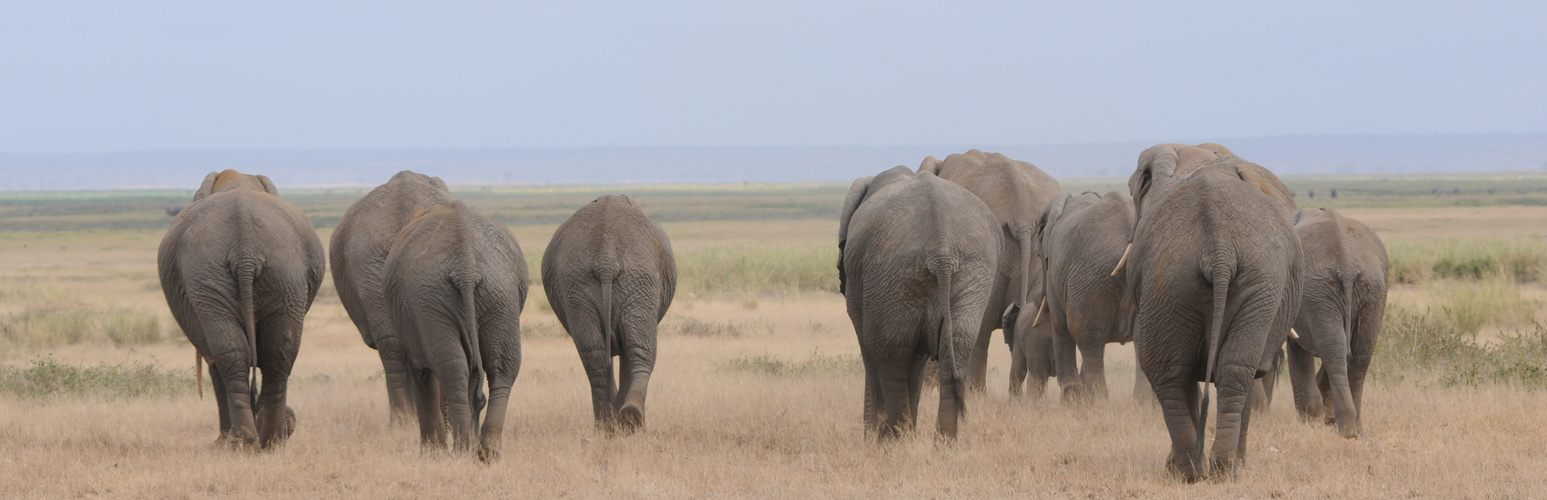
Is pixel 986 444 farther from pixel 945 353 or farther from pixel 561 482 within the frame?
pixel 561 482

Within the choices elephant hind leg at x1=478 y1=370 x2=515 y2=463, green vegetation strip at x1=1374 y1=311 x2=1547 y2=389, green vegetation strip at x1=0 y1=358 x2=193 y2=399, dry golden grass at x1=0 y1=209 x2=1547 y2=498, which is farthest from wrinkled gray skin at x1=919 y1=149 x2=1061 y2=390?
green vegetation strip at x1=0 y1=358 x2=193 y2=399

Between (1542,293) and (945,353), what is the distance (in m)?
16.5

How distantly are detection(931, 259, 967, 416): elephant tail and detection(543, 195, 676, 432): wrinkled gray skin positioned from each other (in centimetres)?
199

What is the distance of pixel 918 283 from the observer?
320 inches

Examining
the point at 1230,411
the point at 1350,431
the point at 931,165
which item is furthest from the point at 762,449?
the point at 1350,431

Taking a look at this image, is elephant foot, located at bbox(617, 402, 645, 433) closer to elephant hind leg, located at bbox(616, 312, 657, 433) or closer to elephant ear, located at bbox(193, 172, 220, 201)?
elephant hind leg, located at bbox(616, 312, 657, 433)

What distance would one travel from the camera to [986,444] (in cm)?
884

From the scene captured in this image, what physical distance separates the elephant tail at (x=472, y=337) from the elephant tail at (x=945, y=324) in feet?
8.77

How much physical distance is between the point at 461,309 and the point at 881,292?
8.14 feet

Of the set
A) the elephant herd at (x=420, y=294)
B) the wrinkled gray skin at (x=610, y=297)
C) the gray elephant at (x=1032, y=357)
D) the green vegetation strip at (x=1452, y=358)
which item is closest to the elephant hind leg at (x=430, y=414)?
the elephant herd at (x=420, y=294)

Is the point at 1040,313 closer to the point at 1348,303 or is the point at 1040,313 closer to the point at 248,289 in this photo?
the point at 1348,303

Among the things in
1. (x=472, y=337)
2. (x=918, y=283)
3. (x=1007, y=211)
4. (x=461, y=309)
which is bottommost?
(x=472, y=337)

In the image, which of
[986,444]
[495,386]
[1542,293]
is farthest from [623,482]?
[1542,293]

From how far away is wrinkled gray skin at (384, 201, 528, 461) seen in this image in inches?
313
